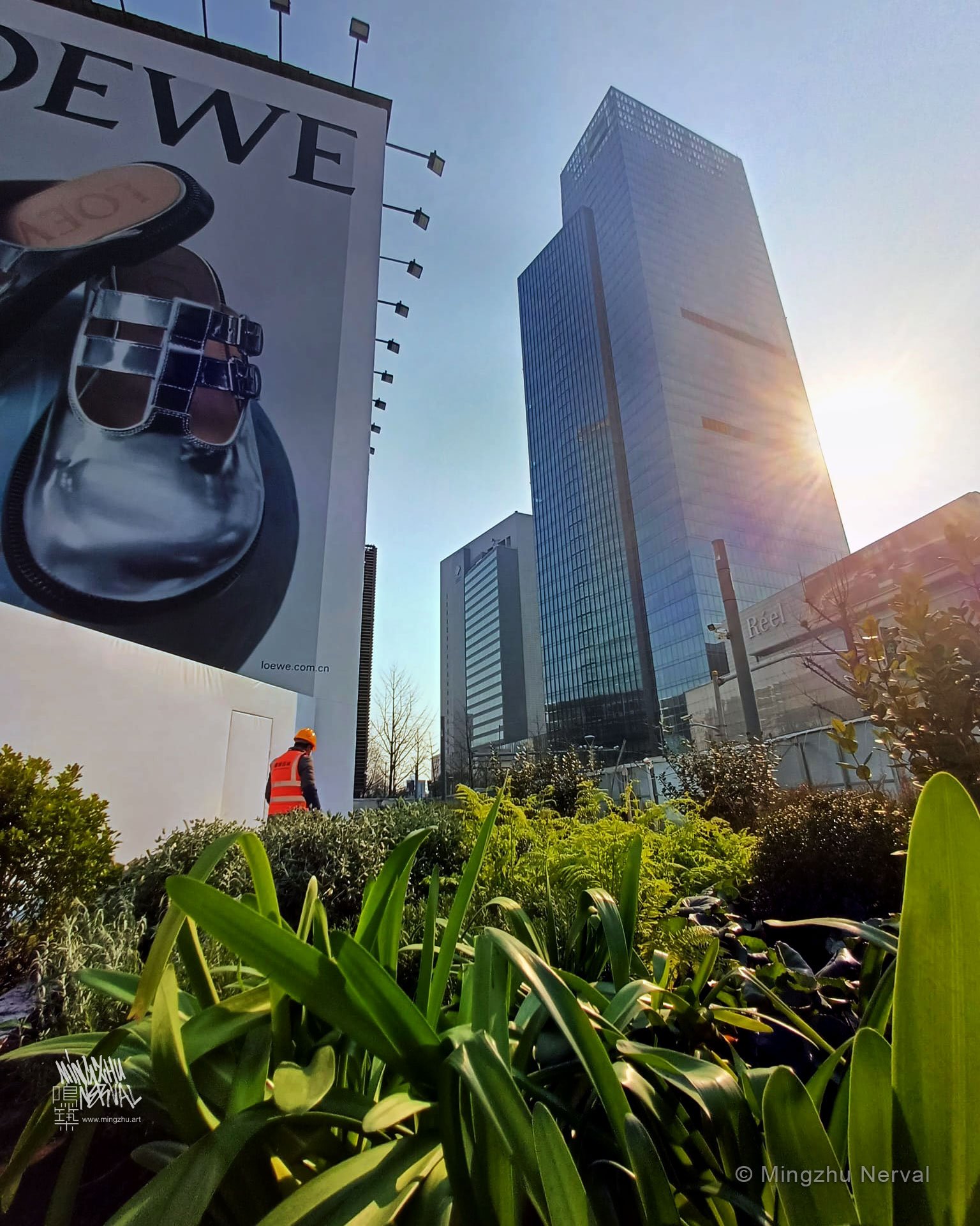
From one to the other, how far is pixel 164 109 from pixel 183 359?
7202 millimetres

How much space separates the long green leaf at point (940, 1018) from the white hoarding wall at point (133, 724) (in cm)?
469

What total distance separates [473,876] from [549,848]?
169 cm

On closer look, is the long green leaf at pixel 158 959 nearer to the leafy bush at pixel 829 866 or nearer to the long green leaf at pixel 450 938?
the long green leaf at pixel 450 938

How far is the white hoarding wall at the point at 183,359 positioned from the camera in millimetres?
11758

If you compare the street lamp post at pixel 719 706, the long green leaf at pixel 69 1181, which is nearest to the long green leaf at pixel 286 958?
the long green leaf at pixel 69 1181

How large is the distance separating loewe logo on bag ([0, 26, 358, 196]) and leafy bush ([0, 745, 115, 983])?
1780 cm

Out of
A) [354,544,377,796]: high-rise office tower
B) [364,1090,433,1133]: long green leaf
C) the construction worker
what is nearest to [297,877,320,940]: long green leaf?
[364,1090,433,1133]: long green leaf

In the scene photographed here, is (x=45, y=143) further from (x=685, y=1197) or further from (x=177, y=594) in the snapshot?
(x=685, y=1197)

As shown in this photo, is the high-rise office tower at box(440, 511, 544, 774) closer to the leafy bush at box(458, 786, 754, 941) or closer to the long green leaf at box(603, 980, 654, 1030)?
the leafy bush at box(458, 786, 754, 941)

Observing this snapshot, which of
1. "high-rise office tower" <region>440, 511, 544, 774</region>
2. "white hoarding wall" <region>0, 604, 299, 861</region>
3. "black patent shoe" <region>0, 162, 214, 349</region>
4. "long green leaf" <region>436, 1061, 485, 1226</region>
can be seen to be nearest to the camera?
"long green leaf" <region>436, 1061, 485, 1226</region>

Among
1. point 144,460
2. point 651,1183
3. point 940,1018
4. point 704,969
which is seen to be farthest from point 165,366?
point 940,1018

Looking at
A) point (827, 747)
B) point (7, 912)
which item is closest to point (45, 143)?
point (7, 912)

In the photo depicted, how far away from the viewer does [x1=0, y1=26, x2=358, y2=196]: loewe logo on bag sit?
13.3 metres

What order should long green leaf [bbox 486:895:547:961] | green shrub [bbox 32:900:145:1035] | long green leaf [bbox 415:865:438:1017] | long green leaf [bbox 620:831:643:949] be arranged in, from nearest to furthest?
1. long green leaf [bbox 415:865:438:1017]
2. long green leaf [bbox 486:895:547:961]
3. long green leaf [bbox 620:831:643:949]
4. green shrub [bbox 32:900:145:1035]
